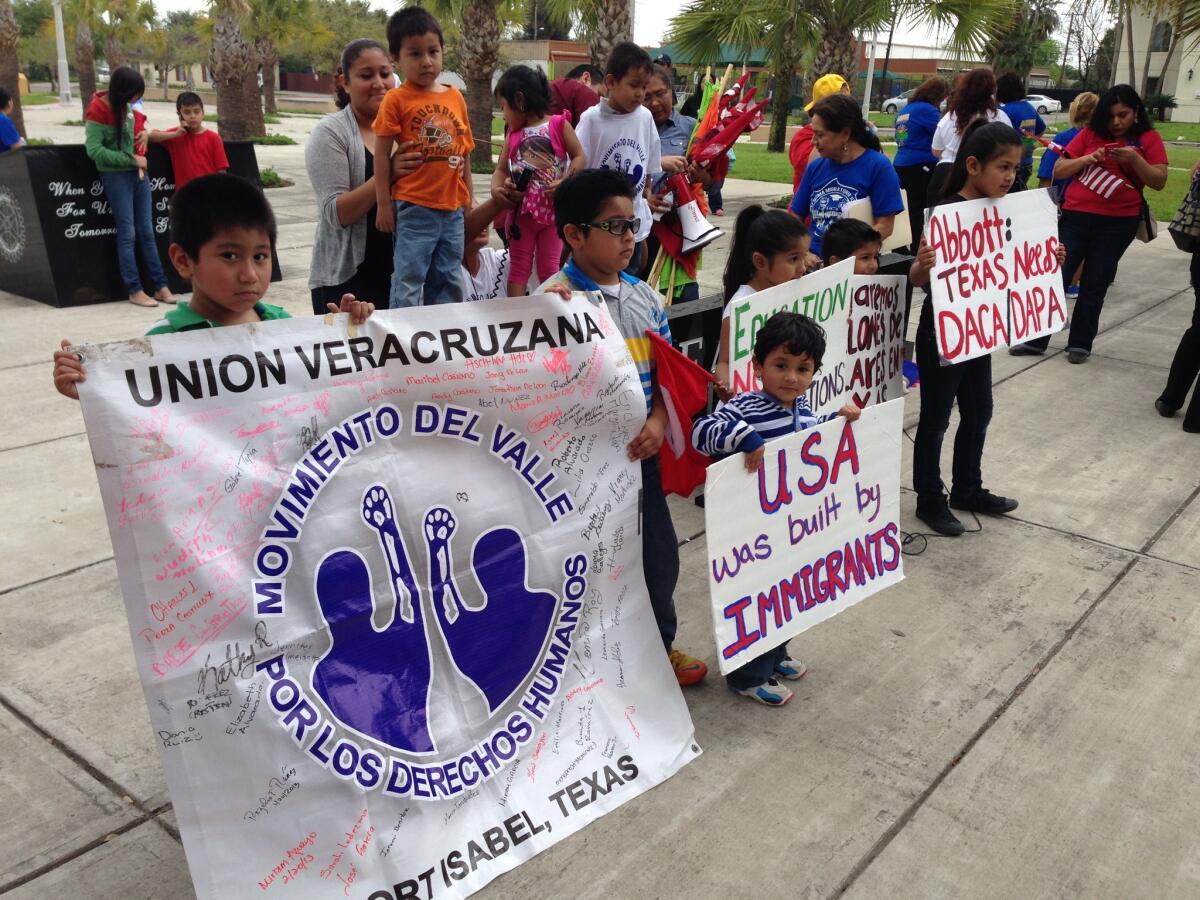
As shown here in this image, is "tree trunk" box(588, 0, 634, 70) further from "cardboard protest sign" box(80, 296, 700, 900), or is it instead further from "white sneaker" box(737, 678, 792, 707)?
"cardboard protest sign" box(80, 296, 700, 900)

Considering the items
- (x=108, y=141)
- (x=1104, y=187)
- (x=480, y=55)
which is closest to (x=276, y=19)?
(x=480, y=55)

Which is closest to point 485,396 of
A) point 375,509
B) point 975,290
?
point 375,509

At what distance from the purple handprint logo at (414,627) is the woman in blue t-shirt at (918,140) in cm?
775

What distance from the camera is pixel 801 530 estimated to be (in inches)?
128

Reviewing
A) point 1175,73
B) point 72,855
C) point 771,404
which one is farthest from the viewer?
point 1175,73

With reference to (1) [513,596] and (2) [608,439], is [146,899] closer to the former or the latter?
(1) [513,596]

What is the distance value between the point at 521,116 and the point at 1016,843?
4276mm

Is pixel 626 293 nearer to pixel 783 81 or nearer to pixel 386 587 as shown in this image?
pixel 386 587

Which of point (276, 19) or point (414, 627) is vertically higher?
point (276, 19)

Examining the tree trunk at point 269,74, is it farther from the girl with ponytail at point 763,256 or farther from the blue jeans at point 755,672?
the blue jeans at point 755,672

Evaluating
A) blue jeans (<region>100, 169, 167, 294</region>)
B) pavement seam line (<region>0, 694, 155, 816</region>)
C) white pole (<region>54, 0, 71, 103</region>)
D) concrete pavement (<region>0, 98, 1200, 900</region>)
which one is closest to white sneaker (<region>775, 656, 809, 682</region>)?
concrete pavement (<region>0, 98, 1200, 900</region>)

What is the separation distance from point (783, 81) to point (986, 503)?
17.1 m

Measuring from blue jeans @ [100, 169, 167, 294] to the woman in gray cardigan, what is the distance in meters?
4.89

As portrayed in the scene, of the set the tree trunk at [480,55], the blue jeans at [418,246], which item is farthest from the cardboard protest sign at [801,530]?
the tree trunk at [480,55]
